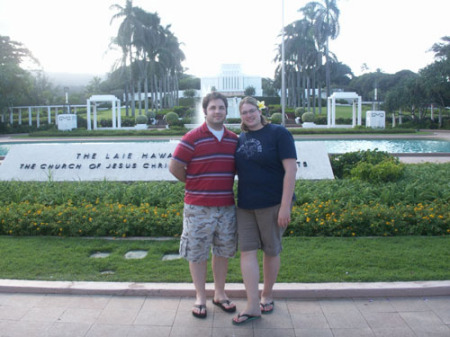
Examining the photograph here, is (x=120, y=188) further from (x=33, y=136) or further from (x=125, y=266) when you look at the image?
(x=33, y=136)

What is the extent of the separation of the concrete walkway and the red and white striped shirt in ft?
2.89

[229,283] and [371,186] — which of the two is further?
[371,186]

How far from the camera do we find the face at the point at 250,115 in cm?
326

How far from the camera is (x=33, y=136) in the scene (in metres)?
25.9

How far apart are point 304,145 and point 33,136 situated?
2096 centimetres

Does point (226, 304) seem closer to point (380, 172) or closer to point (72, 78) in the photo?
point (380, 172)

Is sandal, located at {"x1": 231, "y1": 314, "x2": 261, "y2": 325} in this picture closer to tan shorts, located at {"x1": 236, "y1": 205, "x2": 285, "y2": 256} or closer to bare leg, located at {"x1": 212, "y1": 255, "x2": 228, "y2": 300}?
bare leg, located at {"x1": 212, "y1": 255, "x2": 228, "y2": 300}

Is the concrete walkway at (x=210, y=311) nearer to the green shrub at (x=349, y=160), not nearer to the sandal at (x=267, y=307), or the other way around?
the sandal at (x=267, y=307)

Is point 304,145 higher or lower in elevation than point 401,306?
higher

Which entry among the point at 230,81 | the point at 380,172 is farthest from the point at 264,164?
the point at 230,81

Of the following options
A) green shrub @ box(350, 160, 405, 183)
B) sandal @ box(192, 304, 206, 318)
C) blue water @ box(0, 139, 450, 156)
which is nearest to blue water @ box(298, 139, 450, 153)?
blue water @ box(0, 139, 450, 156)

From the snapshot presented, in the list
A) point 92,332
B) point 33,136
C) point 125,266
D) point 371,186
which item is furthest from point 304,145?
point 33,136

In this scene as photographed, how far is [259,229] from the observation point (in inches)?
131

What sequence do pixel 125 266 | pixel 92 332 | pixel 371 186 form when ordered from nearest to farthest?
pixel 92 332 → pixel 125 266 → pixel 371 186
